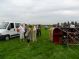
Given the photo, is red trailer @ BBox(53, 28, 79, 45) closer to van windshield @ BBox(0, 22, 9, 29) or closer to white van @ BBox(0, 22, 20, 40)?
white van @ BBox(0, 22, 20, 40)

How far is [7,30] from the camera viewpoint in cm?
2561

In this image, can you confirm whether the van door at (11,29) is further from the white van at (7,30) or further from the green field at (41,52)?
the green field at (41,52)

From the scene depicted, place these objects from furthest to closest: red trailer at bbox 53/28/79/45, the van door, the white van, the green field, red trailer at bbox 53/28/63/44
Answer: the van door → the white van → red trailer at bbox 53/28/63/44 → red trailer at bbox 53/28/79/45 → the green field

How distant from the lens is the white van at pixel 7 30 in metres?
24.9

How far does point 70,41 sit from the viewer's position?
1956cm

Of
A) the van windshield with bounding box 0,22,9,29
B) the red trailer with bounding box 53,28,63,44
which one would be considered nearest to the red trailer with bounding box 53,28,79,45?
the red trailer with bounding box 53,28,63,44

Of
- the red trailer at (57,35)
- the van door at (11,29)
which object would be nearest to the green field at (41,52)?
the red trailer at (57,35)

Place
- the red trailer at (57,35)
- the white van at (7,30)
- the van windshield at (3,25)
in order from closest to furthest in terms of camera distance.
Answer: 1. the red trailer at (57,35)
2. the white van at (7,30)
3. the van windshield at (3,25)

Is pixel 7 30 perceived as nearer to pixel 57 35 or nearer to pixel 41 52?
pixel 57 35

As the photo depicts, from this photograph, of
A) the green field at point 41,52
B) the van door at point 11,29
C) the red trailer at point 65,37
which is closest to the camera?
the green field at point 41,52

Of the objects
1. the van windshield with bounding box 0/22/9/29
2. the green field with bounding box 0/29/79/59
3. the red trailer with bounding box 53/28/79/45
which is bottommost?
the green field with bounding box 0/29/79/59

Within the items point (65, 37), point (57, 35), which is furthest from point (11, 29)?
point (65, 37)

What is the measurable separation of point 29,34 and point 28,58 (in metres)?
7.46

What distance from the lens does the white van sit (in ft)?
81.8
